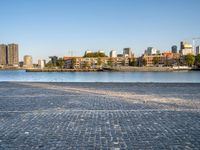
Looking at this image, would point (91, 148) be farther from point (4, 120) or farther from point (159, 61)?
point (159, 61)

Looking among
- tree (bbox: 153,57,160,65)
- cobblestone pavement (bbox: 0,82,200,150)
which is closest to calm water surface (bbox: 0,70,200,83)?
cobblestone pavement (bbox: 0,82,200,150)

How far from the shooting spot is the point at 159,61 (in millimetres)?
176125

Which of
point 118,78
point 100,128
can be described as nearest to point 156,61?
point 118,78

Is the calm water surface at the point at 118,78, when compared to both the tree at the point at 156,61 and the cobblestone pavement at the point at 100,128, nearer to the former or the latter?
the cobblestone pavement at the point at 100,128

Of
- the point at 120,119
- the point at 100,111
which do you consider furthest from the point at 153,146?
the point at 100,111

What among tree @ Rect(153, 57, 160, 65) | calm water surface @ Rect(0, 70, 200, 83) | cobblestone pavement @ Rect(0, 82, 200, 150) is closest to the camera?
cobblestone pavement @ Rect(0, 82, 200, 150)

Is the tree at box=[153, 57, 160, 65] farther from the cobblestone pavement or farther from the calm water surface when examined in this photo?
the cobblestone pavement

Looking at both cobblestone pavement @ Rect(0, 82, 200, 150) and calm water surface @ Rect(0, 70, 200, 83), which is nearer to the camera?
cobblestone pavement @ Rect(0, 82, 200, 150)

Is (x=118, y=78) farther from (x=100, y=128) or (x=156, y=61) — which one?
(x=156, y=61)

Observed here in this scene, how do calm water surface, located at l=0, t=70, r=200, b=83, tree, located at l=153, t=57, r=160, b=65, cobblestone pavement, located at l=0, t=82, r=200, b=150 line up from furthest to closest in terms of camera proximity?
tree, located at l=153, t=57, r=160, b=65 < calm water surface, located at l=0, t=70, r=200, b=83 < cobblestone pavement, located at l=0, t=82, r=200, b=150

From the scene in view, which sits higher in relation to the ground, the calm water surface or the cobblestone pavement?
the cobblestone pavement

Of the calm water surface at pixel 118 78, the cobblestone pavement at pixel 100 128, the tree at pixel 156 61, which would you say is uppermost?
the tree at pixel 156 61

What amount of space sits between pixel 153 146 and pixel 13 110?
682 centimetres

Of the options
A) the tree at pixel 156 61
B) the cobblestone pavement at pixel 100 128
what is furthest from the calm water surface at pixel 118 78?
the tree at pixel 156 61
